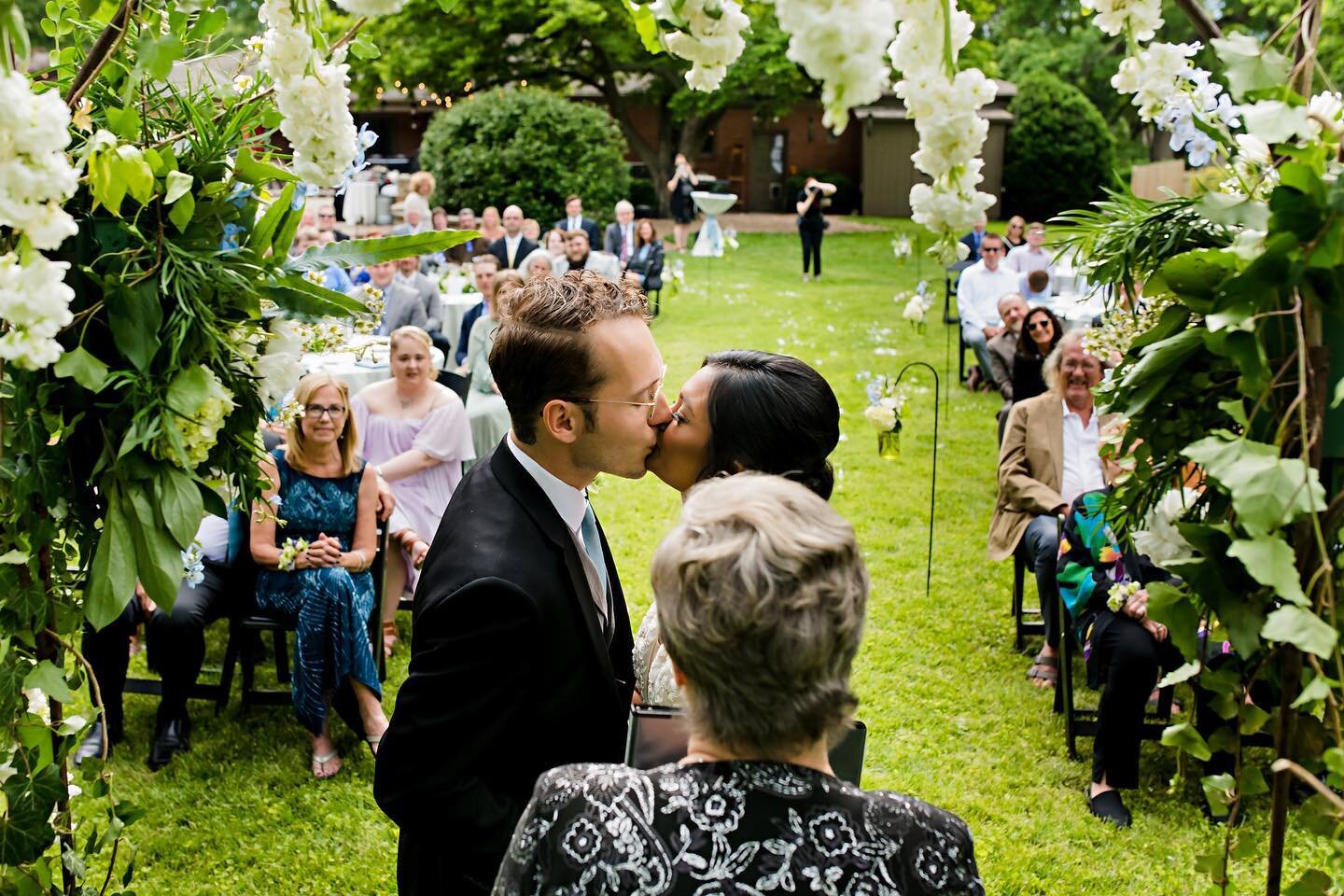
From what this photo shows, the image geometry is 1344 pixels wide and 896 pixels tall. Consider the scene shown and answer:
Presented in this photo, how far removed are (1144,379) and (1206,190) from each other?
28cm

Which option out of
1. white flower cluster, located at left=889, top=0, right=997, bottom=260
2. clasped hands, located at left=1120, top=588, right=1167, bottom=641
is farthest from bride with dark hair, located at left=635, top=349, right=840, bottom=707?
clasped hands, located at left=1120, top=588, right=1167, bottom=641

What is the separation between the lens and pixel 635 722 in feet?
5.86

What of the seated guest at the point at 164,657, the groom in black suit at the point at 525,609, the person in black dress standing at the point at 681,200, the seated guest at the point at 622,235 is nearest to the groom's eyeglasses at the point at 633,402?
the groom in black suit at the point at 525,609

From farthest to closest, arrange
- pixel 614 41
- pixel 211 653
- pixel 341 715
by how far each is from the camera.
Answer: pixel 614 41 → pixel 211 653 → pixel 341 715

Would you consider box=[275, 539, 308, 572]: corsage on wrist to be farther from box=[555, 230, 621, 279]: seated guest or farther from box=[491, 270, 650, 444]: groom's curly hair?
box=[555, 230, 621, 279]: seated guest

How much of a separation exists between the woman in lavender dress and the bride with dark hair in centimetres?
378

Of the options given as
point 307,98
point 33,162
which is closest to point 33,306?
point 33,162

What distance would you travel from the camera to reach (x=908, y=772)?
16.3 feet

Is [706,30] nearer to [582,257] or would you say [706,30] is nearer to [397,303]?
[397,303]

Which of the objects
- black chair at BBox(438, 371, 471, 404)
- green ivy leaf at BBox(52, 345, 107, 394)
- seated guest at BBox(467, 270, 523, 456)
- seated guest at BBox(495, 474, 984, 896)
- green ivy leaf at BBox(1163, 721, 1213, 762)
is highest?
green ivy leaf at BBox(52, 345, 107, 394)

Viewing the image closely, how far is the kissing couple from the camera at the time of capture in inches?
79.2

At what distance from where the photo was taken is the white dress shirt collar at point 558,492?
2260 mm

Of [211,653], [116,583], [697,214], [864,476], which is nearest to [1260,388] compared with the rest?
[116,583]

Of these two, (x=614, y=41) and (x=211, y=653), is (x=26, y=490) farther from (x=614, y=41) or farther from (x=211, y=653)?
(x=614, y=41)
